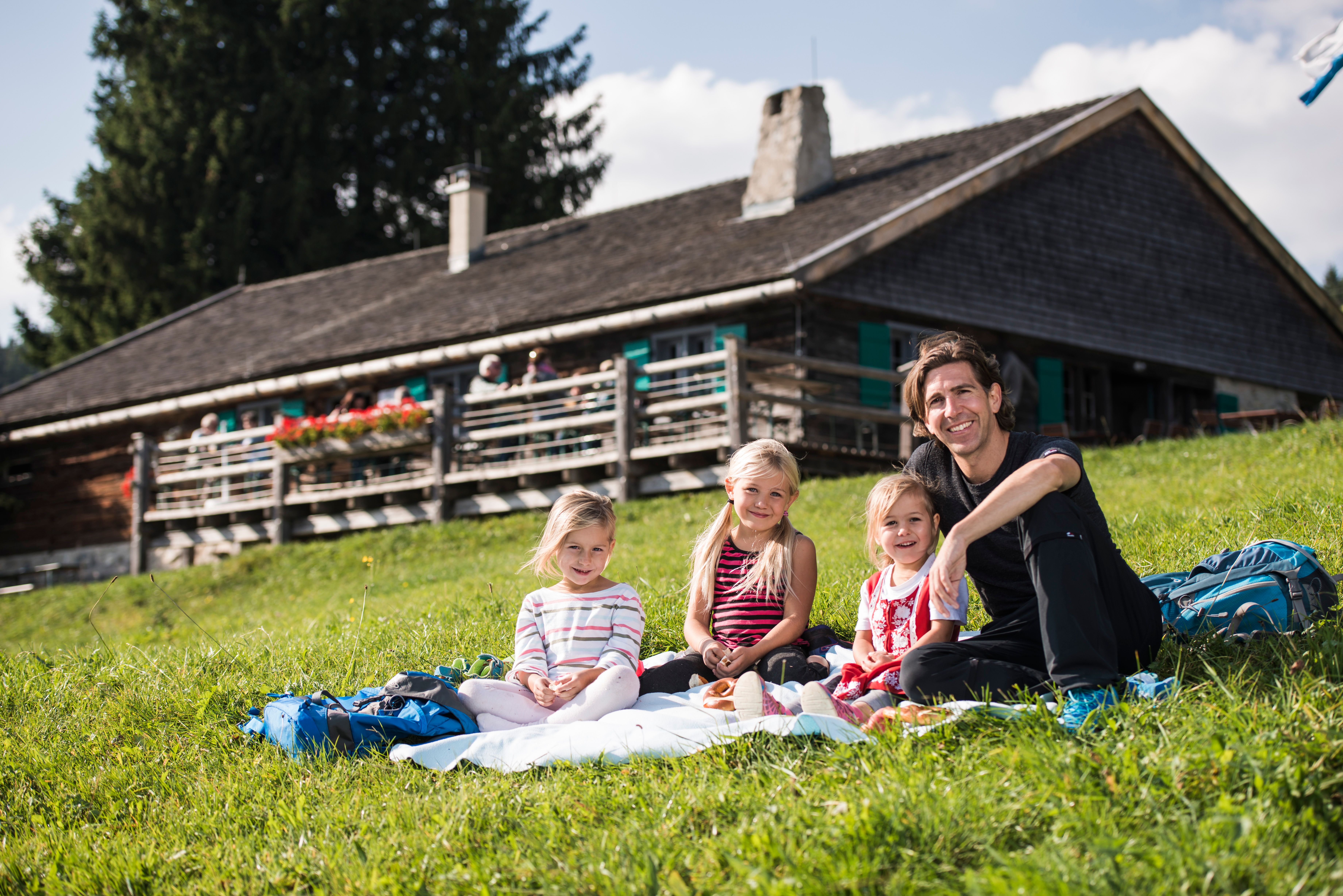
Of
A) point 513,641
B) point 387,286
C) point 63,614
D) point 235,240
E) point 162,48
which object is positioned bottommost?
point 63,614

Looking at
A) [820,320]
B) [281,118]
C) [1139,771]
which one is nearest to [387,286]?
[820,320]

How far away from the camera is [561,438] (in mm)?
15117

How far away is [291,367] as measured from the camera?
18719 mm

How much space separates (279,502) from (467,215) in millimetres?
8459

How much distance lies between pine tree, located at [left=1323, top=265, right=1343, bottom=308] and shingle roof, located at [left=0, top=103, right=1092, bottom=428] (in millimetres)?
56743

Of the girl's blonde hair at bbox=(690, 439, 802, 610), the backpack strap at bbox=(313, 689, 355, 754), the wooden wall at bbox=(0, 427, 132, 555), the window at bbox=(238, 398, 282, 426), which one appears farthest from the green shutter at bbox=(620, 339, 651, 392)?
the backpack strap at bbox=(313, 689, 355, 754)

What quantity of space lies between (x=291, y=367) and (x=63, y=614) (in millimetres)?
5583

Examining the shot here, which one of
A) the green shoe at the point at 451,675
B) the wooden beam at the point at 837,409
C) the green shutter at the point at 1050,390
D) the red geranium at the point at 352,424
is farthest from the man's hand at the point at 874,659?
the green shutter at the point at 1050,390

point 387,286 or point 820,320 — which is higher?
point 387,286

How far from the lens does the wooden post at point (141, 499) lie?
58.2 ft

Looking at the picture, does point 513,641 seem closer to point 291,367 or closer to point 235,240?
point 291,367

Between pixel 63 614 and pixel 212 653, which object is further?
pixel 63 614

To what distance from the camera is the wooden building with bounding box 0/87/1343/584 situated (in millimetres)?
14359

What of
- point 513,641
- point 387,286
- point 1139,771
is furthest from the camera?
point 387,286
